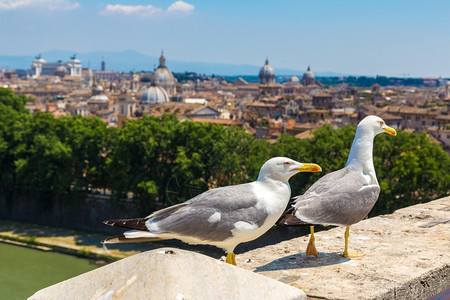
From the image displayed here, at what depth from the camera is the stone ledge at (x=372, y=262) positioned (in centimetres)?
393

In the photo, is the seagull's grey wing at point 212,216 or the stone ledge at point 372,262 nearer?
the stone ledge at point 372,262

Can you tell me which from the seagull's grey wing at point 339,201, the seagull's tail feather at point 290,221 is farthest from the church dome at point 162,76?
the seagull's tail feather at point 290,221

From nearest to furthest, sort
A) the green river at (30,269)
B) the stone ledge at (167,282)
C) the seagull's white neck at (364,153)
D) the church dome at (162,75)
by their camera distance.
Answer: the stone ledge at (167,282) < the seagull's white neck at (364,153) < the green river at (30,269) < the church dome at (162,75)

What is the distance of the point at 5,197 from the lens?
29.4 metres

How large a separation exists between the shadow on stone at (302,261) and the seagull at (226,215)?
0.43 metres

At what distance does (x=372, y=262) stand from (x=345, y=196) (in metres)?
0.49

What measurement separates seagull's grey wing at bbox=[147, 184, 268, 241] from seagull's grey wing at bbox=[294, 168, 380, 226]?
26.5 inches

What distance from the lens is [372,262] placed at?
455 centimetres

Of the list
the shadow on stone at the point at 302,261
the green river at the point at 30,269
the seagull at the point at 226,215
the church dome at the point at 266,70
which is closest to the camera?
the seagull at the point at 226,215

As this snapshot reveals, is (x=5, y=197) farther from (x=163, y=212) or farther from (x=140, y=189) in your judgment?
(x=163, y=212)

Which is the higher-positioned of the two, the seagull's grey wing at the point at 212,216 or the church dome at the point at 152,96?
the seagull's grey wing at the point at 212,216

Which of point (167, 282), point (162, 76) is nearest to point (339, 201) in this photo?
point (167, 282)

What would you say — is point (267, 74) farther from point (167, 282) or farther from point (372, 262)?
point (167, 282)

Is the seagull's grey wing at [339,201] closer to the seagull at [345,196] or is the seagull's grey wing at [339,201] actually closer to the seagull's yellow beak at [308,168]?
the seagull at [345,196]
